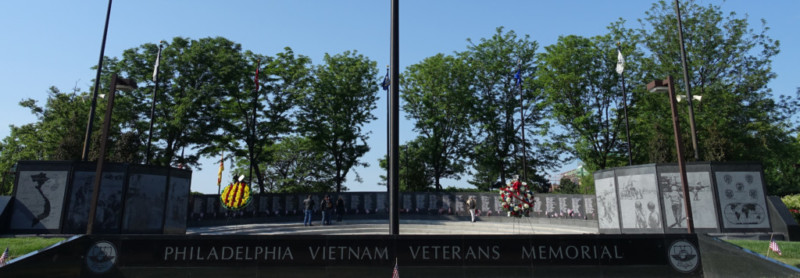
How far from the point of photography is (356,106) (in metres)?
37.2

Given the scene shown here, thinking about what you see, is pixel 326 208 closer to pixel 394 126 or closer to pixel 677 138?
pixel 394 126

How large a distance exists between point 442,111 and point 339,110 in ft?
30.1

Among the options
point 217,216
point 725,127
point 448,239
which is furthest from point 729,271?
point 217,216

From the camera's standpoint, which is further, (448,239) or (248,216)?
(248,216)

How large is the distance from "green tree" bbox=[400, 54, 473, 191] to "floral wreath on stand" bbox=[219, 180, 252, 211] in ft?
52.4

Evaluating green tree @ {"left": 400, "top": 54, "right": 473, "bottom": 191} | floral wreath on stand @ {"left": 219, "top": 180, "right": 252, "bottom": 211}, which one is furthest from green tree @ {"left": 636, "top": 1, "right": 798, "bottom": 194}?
floral wreath on stand @ {"left": 219, "top": 180, "right": 252, "bottom": 211}

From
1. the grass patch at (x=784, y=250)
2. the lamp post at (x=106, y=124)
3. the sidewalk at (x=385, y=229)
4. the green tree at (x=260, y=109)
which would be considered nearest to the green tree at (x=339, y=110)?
the green tree at (x=260, y=109)

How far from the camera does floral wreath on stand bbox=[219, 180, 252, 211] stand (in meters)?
26.8

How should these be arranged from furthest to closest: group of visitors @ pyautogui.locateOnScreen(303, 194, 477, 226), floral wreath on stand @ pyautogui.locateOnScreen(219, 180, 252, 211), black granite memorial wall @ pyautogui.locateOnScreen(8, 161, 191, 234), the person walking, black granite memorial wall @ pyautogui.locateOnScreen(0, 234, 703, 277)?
floral wreath on stand @ pyautogui.locateOnScreen(219, 180, 252, 211)
the person walking
group of visitors @ pyautogui.locateOnScreen(303, 194, 477, 226)
black granite memorial wall @ pyautogui.locateOnScreen(8, 161, 191, 234)
black granite memorial wall @ pyautogui.locateOnScreen(0, 234, 703, 277)

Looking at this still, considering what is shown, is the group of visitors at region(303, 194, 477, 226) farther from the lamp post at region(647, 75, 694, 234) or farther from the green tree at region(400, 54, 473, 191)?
the lamp post at region(647, 75, 694, 234)

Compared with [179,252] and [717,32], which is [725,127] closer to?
[717,32]

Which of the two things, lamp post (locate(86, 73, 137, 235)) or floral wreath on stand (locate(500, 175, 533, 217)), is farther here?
floral wreath on stand (locate(500, 175, 533, 217))

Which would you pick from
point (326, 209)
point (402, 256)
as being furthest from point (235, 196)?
point (402, 256)

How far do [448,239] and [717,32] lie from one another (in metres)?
32.1
